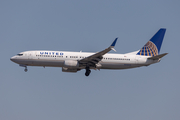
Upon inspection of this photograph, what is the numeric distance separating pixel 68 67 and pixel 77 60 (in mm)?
1949

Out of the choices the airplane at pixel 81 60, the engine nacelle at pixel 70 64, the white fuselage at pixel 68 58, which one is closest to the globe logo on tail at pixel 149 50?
the airplane at pixel 81 60

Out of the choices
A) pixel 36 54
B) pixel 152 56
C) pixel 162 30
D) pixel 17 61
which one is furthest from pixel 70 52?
pixel 162 30

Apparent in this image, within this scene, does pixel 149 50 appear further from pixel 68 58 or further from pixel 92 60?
pixel 68 58

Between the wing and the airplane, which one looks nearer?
the wing

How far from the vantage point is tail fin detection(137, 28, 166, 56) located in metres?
56.4

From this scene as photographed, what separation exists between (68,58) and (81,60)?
221 centimetres

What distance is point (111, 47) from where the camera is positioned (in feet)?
152

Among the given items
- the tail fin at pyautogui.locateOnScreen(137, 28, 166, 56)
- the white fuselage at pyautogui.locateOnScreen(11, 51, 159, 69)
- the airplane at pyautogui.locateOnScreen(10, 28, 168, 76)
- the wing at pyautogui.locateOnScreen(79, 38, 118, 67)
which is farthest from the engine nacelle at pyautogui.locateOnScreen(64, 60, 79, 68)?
the tail fin at pyautogui.locateOnScreen(137, 28, 166, 56)

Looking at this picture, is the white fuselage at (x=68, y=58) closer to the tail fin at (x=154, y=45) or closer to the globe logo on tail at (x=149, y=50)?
the globe logo on tail at (x=149, y=50)

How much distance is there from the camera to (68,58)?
2009 inches

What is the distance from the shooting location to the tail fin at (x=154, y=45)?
56.4 m

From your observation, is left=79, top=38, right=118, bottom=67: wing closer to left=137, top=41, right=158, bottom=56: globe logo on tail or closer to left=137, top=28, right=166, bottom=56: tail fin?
left=137, top=41, right=158, bottom=56: globe logo on tail

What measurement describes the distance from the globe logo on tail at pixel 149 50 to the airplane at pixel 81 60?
163 centimetres

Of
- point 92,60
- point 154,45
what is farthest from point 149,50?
point 92,60
